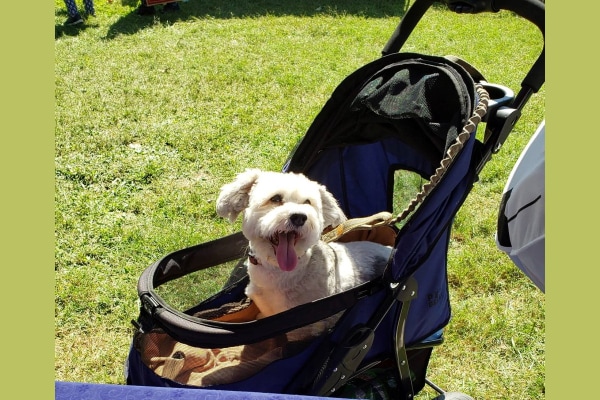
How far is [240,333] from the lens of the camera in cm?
187

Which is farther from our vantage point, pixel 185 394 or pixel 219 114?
pixel 219 114

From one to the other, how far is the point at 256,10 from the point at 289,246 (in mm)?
8067

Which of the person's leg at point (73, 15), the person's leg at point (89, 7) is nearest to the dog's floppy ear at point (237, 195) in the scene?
the person's leg at point (73, 15)

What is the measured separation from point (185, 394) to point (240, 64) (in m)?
6.11

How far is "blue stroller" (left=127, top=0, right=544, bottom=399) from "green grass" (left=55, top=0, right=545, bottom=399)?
0.42m

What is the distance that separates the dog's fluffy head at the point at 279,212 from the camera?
7.38 ft

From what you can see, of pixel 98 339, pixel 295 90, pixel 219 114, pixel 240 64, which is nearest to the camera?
pixel 98 339

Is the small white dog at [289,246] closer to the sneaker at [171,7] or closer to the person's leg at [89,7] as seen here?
the sneaker at [171,7]

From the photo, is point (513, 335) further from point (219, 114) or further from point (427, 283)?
point (219, 114)

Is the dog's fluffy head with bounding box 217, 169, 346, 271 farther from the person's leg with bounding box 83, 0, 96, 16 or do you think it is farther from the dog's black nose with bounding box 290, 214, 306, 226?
the person's leg with bounding box 83, 0, 96, 16

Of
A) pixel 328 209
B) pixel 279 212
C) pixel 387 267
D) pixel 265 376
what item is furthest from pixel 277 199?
pixel 265 376

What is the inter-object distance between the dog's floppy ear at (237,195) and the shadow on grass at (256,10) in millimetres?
6841

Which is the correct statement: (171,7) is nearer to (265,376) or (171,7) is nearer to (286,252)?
(286,252)

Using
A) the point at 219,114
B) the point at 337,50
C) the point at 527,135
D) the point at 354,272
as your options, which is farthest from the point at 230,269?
the point at 337,50
